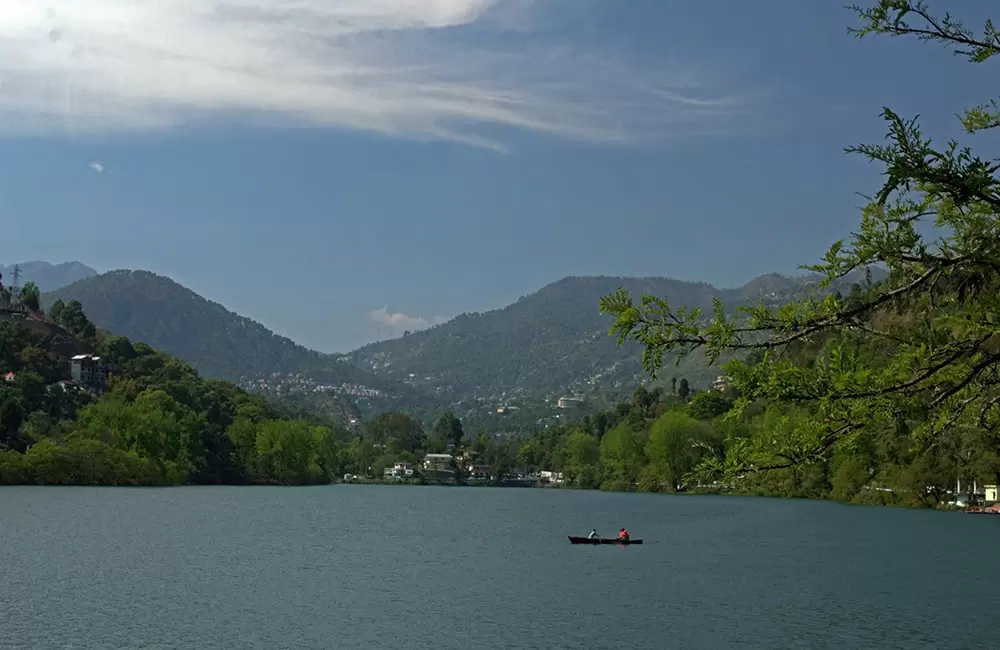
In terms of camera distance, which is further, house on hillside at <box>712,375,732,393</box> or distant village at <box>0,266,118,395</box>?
distant village at <box>0,266,118,395</box>

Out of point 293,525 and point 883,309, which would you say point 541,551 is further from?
point 883,309

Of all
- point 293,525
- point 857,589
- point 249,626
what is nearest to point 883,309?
point 249,626

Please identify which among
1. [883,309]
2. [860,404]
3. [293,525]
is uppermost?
[883,309]

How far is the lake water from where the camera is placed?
33375 millimetres

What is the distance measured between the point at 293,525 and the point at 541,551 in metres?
23.4

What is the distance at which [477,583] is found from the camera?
1805 inches

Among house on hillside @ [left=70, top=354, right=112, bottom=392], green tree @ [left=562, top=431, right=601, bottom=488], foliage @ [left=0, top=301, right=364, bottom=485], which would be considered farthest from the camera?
green tree @ [left=562, top=431, right=601, bottom=488]

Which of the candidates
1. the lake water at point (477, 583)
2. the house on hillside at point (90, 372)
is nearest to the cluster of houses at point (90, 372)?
the house on hillside at point (90, 372)

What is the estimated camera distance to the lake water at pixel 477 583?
109 ft

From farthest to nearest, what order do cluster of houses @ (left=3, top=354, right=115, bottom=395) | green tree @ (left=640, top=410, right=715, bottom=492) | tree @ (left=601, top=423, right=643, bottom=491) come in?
cluster of houses @ (left=3, top=354, right=115, bottom=395), tree @ (left=601, top=423, right=643, bottom=491), green tree @ (left=640, top=410, right=715, bottom=492)

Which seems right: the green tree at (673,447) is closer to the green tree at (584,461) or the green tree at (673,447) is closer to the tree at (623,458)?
the tree at (623,458)

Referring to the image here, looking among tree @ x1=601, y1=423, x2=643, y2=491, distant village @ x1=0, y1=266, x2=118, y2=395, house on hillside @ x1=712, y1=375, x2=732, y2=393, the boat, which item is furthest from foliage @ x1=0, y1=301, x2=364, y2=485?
house on hillside @ x1=712, y1=375, x2=732, y2=393

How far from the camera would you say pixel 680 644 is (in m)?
32.4

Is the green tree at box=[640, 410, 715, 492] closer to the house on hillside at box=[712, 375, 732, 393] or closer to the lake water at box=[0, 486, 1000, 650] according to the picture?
the lake water at box=[0, 486, 1000, 650]
